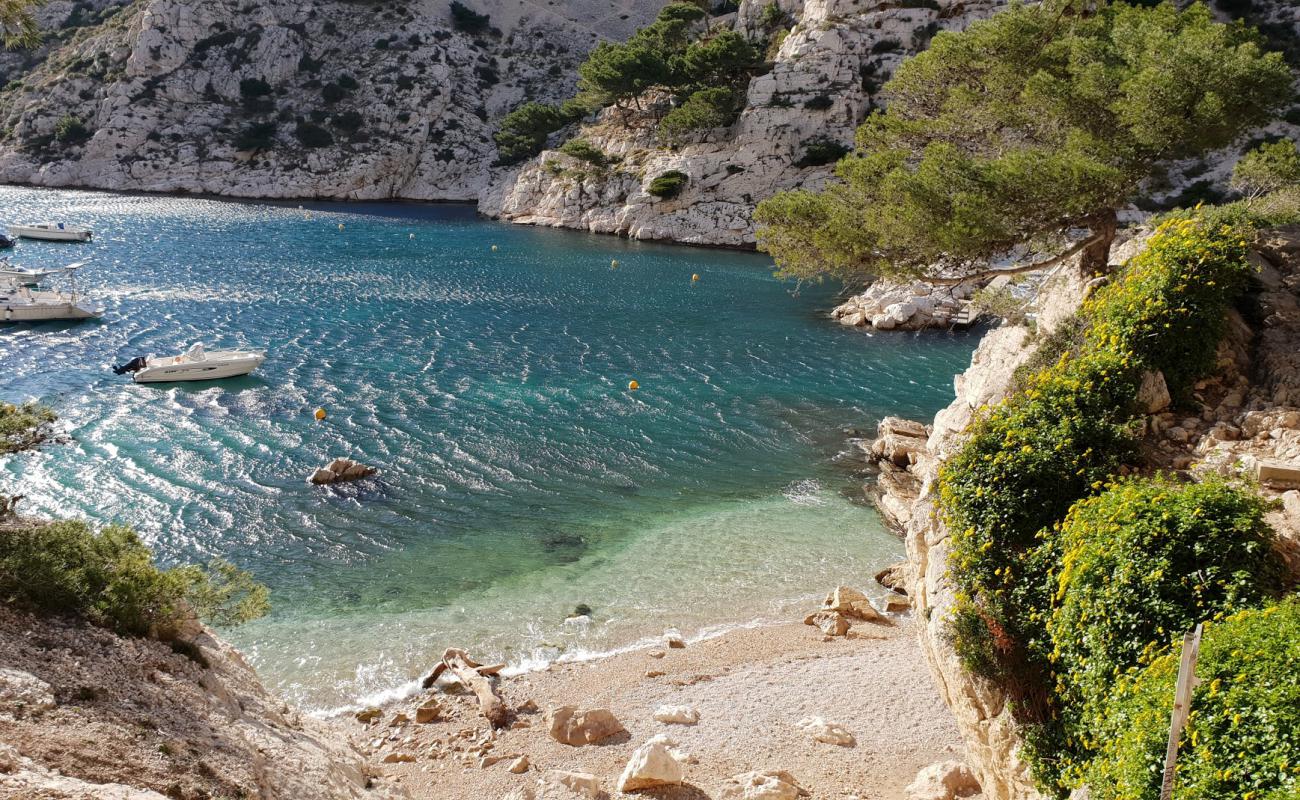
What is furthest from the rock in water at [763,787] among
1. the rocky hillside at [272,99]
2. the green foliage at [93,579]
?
the rocky hillside at [272,99]

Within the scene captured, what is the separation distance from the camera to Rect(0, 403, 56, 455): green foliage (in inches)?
466

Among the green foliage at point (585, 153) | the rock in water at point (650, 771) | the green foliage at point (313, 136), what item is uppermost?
the green foliage at point (585, 153)

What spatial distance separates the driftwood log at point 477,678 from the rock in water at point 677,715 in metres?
2.83

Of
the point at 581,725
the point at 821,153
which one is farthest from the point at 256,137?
the point at 581,725

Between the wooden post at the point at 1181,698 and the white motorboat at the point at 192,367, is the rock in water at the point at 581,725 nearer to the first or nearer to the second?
the wooden post at the point at 1181,698

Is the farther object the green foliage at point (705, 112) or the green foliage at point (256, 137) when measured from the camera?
the green foliage at point (256, 137)

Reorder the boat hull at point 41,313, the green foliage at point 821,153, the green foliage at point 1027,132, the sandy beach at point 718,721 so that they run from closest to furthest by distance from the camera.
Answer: the sandy beach at point 718,721 → the green foliage at point 1027,132 → the boat hull at point 41,313 → the green foliage at point 821,153

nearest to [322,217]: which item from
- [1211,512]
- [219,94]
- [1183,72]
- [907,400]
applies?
[219,94]

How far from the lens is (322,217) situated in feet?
267

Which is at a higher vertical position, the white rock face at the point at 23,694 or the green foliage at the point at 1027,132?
the green foliage at the point at 1027,132

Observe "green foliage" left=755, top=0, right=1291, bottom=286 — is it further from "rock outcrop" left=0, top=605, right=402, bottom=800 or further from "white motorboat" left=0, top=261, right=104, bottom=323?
"white motorboat" left=0, top=261, right=104, bottom=323

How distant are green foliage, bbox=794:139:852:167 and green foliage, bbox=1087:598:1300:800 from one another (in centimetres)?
7019

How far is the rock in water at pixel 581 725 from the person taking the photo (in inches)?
530

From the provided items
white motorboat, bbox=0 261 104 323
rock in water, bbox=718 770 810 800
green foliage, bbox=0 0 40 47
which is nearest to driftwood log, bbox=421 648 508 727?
rock in water, bbox=718 770 810 800
